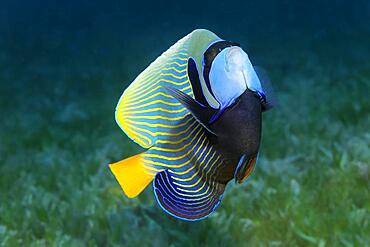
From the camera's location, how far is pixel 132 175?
48.9 inches

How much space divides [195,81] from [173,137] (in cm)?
15

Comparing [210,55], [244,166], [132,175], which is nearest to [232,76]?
[210,55]

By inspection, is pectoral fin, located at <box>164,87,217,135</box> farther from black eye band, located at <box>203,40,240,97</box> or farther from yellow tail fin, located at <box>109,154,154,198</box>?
→ yellow tail fin, located at <box>109,154,154,198</box>

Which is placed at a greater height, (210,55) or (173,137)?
(210,55)

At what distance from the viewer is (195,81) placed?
4.02 ft

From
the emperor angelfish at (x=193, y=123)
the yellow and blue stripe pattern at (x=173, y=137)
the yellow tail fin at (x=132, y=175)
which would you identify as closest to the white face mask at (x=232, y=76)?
the emperor angelfish at (x=193, y=123)

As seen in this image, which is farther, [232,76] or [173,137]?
[173,137]

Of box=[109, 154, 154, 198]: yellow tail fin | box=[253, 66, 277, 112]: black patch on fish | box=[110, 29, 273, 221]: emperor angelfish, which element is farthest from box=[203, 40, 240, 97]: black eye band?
box=[109, 154, 154, 198]: yellow tail fin

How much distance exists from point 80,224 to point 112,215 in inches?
10.2

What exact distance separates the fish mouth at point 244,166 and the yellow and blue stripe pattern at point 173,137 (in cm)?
6

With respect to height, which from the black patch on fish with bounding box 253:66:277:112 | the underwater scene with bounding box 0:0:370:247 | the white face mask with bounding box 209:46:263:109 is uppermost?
the white face mask with bounding box 209:46:263:109

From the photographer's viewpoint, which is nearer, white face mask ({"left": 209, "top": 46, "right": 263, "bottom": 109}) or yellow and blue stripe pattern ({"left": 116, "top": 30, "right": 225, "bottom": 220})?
white face mask ({"left": 209, "top": 46, "right": 263, "bottom": 109})

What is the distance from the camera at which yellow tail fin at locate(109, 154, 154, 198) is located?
1.23 metres

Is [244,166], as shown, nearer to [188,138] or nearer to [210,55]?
[188,138]
